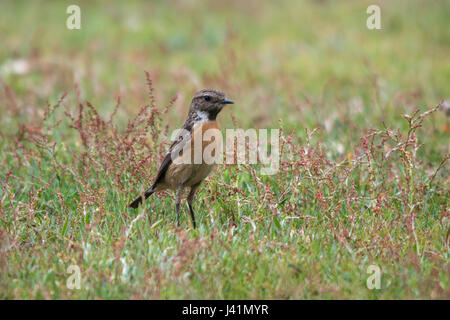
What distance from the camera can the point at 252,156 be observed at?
640 centimetres

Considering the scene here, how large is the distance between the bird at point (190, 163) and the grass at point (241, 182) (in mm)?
190

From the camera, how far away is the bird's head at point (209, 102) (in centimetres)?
573

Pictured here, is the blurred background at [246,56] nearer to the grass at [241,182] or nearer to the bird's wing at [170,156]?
the grass at [241,182]

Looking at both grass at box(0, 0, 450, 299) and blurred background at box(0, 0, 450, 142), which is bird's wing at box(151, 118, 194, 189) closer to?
grass at box(0, 0, 450, 299)

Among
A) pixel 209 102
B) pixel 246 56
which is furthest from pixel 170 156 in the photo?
pixel 246 56

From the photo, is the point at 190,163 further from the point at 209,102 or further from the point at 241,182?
the point at 241,182

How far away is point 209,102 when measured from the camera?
18.8 feet

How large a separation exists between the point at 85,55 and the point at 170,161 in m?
6.95

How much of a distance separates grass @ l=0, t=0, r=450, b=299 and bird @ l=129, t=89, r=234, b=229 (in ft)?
0.62

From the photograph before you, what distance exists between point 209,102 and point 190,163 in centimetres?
67
